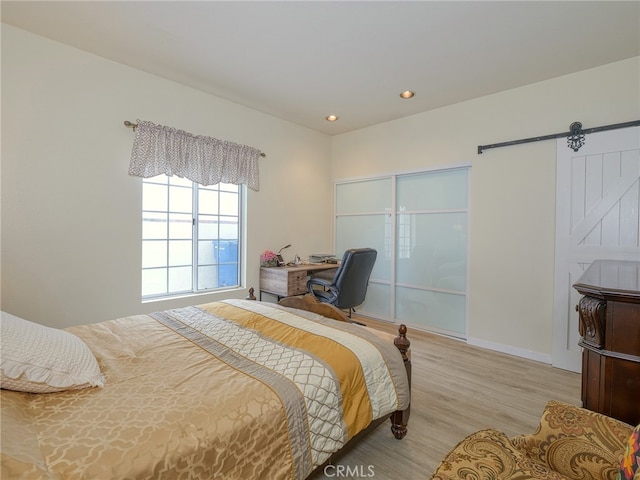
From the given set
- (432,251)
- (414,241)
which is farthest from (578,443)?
(414,241)

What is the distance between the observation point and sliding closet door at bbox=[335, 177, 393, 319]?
13.9 ft

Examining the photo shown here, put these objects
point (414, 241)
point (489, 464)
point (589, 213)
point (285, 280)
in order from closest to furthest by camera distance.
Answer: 1. point (489, 464)
2. point (589, 213)
3. point (285, 280)
4. point (414, 241)

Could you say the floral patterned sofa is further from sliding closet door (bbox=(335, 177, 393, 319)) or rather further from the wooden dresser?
sliding closet door (bbox=(335, 177, 393, 319))

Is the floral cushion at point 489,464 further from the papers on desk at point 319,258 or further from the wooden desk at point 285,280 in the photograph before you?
the papers on desk at point 319,258

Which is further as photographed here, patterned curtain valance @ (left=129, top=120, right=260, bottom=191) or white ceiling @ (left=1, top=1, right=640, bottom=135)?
patterned curtain valance @ (left=129, top=120, right=260, bottom=191)

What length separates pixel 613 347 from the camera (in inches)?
43.6

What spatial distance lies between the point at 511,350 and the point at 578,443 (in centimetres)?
248

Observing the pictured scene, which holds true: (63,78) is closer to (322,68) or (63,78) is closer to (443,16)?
(322,68)

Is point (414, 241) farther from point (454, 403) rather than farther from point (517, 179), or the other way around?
point (454, 403)

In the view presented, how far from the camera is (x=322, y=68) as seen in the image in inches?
109

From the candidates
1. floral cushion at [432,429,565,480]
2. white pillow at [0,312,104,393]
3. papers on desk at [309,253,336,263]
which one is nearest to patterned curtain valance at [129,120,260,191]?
papers on desk at [309,253,336,263]

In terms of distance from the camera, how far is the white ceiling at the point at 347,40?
2027mm

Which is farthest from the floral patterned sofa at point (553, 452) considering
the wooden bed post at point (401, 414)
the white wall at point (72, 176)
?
the white wall at point (72, 176)

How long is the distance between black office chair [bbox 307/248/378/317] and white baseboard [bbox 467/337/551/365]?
1354mm
